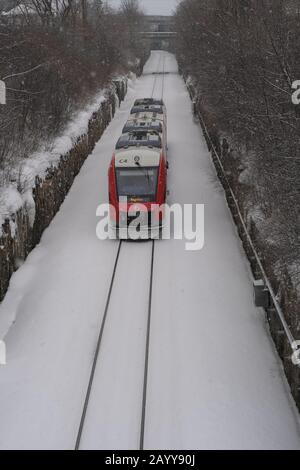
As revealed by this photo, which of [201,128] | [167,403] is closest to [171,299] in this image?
[167,403]

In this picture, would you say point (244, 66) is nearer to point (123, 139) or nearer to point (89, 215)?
point (123, 139)

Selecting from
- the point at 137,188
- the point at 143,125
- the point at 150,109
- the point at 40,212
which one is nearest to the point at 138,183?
the point at 137,188

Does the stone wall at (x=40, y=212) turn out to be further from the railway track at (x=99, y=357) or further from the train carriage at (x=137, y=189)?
the railway track at (x=99, y=357)

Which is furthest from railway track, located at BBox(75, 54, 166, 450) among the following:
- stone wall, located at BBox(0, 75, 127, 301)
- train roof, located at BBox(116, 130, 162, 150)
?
train roof, located at BBox(116, 130, 162, 150)

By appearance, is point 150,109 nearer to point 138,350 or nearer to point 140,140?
point 140,140

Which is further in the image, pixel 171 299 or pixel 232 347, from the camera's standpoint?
pixel 171 299
